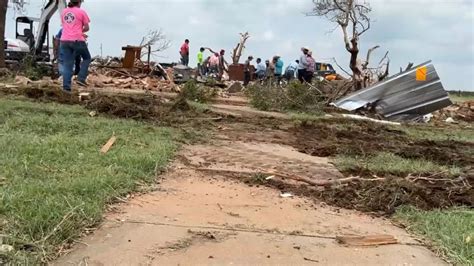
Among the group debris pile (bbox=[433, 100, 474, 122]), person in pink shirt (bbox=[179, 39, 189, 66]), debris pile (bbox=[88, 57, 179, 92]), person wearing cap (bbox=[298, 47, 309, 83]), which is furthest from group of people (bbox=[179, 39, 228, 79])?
debris pile (bbox=[433, 100, 474, 122])

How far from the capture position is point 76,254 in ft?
9.91

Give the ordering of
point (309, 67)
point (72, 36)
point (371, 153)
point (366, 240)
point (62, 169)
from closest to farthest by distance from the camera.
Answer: point (366, 240)
point (62, 169)
point (371, 153)
point (72, 36)
point (309, 67)

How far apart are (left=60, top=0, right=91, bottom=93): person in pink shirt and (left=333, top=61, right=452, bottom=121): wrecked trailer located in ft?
23.6

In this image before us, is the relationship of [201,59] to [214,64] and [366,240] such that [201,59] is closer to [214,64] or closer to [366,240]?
[214,64]

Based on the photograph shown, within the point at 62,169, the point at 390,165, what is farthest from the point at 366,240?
the point at 390,165

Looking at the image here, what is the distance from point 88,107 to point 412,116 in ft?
28.1

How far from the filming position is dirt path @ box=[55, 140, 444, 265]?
313cm

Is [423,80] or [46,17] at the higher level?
[46,17]

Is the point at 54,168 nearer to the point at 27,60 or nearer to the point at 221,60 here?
the point at 27,60

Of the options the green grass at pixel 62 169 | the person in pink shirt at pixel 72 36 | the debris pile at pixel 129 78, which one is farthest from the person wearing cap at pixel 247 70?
the green grass at pixel 62 169

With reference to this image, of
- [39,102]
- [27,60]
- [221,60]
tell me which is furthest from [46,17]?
[39,102]

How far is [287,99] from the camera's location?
13516mm

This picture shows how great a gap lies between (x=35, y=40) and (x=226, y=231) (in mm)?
21562

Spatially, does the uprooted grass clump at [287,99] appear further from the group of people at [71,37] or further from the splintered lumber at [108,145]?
the splintered lumber at [108,145]
